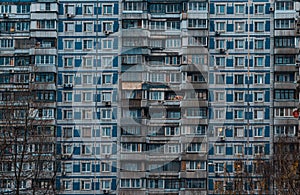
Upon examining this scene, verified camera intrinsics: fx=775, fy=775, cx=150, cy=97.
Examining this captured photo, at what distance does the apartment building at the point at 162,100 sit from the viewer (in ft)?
211

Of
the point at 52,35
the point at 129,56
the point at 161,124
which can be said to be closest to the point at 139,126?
the point at 161,124

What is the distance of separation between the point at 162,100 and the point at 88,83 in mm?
6533

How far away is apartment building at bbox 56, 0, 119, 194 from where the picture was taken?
65.1 m

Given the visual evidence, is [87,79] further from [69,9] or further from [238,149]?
[238,149]

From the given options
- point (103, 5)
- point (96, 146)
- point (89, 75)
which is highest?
point (103, 5)

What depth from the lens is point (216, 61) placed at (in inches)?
2584

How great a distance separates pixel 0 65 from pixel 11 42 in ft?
7.24

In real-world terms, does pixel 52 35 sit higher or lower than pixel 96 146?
higher

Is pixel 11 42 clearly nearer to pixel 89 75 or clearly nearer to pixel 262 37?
pixel 89 75

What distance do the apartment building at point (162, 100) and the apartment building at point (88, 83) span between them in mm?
1108

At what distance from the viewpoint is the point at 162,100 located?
6494 cm

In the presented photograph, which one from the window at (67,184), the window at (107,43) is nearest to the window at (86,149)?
the window at (67,184)

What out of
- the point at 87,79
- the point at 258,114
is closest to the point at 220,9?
the point at 258,114

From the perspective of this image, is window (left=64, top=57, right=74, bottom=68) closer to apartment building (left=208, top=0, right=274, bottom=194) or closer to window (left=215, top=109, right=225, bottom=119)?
apartment building (left=208, top=0, right=274, bottom=194)
